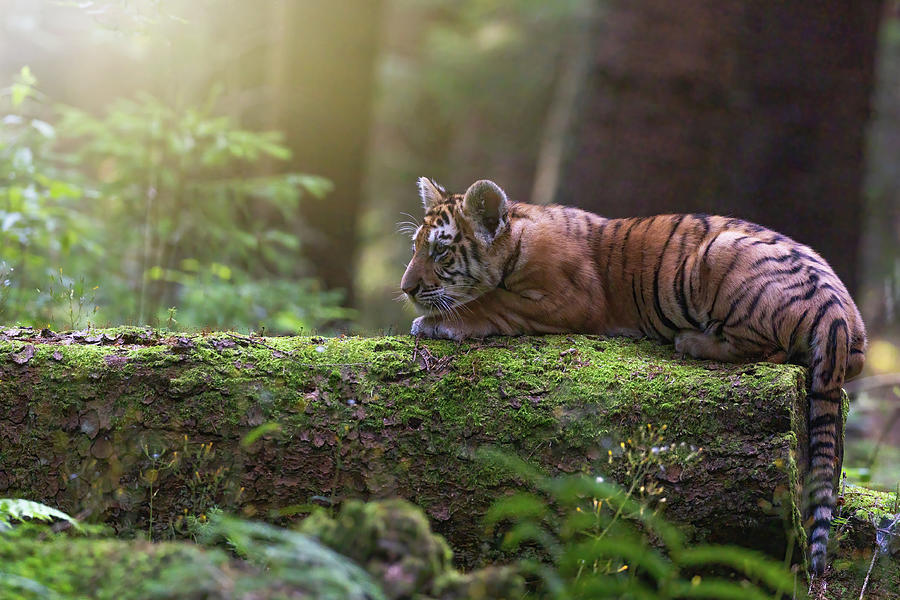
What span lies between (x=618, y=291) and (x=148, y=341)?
10.7 feet

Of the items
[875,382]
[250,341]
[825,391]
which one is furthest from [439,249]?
[875,382]

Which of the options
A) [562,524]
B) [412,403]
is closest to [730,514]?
[562,524]

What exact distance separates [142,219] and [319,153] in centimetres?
343

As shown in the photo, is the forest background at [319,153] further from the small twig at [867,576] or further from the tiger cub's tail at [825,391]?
the tiger cub's tail at [825,391]

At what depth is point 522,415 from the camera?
4.46 metres

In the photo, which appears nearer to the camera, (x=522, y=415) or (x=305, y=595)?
(x=305, y=595)

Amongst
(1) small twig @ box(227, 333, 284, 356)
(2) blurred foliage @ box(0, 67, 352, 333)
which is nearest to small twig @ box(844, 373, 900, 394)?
(2) blurred foliage @ box(0, 67, 352, 333)

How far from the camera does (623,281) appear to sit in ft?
18.9

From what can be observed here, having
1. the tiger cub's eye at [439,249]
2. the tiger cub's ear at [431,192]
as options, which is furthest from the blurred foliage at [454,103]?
the tiger cub's eye at [439,249]

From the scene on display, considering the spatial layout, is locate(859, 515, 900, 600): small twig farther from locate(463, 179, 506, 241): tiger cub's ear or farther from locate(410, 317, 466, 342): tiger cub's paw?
locate(463, 179, 506, 241): tiger cub's ear

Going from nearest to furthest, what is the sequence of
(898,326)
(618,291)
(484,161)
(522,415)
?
1. (522,415)
2. (618,291)
3. (898,326)
4. (484,161)

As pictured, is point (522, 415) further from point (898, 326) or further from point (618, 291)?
point (898, 326)

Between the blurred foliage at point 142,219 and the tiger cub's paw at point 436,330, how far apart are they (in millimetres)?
2166

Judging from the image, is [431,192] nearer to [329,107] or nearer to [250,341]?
[250,341]
